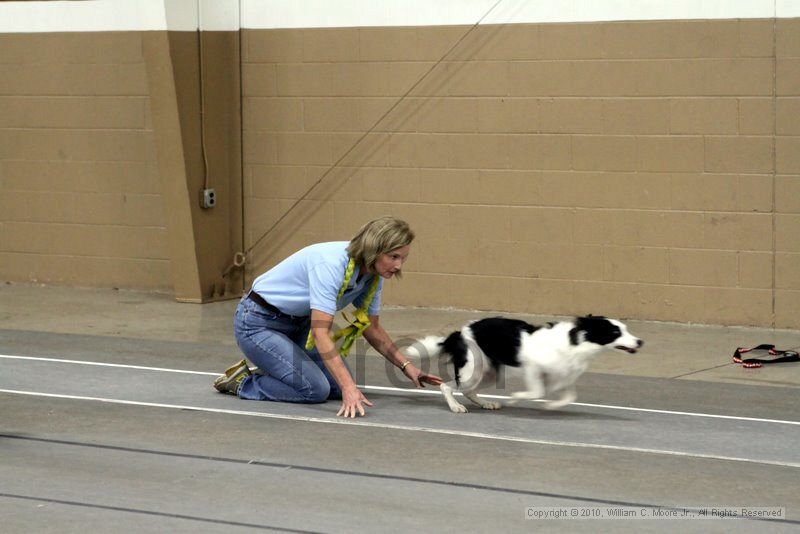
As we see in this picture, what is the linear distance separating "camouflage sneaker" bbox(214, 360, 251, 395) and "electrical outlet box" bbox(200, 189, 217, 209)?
485 cm

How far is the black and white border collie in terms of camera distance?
7.35m

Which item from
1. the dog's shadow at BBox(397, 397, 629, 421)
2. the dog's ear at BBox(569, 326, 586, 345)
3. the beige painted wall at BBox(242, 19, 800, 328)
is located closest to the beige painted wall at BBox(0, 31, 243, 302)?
the beige painted wall at BBox(242, 19, 800, 328)

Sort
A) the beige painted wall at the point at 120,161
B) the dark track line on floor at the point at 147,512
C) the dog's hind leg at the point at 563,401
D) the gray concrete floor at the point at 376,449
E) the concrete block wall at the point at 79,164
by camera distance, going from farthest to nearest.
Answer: the concrete block wall at the point at 79,164 → the beige painted wall at the point at 120,161 → the dog's hind leg at the point at 563,401 → the gray concrete floor at the point at 376,449 → the dark track line on floor at the point at 147,512

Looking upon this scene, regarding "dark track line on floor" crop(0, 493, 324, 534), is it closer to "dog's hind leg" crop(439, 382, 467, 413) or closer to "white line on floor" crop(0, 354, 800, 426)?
"dog's hind leg" crop(439, 382, 467, 413)

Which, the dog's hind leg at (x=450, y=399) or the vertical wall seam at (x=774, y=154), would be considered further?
the vertical wall seam at (x=774, y=154)

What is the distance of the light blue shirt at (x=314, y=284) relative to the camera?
294 inches

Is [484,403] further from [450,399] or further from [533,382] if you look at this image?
[533,382]

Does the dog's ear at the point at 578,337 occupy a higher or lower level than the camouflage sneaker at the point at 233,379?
higher

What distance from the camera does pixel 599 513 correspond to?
5.80 metres

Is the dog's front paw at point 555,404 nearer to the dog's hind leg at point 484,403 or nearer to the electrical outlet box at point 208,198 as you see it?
the dog's hind leg at point 484,403

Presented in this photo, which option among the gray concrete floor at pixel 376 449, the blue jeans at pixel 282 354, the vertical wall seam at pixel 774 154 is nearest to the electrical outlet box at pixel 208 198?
the gray concrete floor at pixel 376 449

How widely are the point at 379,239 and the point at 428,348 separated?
0.83 meters

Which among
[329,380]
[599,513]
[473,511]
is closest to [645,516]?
[599,513]

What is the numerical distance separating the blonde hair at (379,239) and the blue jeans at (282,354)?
91 cm
